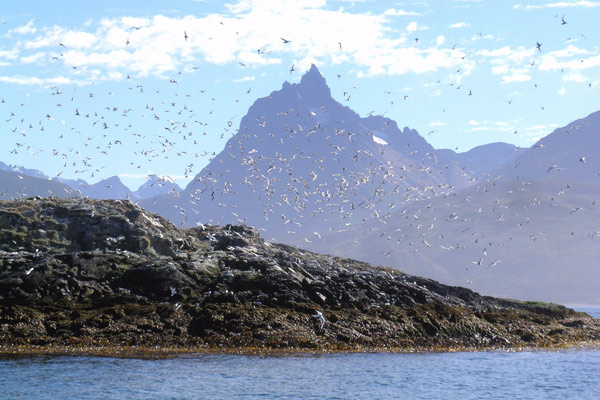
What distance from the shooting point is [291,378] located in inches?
1457

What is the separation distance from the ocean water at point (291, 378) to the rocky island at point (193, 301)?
11.6 feet

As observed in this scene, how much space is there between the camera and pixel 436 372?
4203 centimetres

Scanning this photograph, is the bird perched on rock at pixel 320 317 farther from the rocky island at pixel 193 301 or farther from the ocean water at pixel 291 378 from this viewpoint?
the ocean water at pixel 291 378

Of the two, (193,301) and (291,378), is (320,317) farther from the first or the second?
(291,378)

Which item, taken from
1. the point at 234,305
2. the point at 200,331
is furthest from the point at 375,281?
the point at 200,331

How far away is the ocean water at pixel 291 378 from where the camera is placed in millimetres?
33188

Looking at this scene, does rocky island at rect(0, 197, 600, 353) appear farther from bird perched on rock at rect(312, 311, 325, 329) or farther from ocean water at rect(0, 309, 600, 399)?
ocean water at rect(0, 309, 600, 399)

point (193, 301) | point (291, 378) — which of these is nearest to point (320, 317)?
point (193, 301)

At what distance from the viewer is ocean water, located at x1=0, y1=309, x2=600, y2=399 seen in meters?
33.2

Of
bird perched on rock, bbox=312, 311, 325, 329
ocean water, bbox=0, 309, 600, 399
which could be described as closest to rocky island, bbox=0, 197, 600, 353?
bird perched on rock, bbox=312, 311, 325, 329

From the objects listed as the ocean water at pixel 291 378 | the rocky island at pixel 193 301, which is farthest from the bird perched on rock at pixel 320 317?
the ocean water at pixel 291 378

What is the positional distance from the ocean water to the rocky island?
355 centimetres

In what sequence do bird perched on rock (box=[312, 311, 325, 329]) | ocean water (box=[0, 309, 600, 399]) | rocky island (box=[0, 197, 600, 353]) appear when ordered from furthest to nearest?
bird perched on rock (box=[312, 311, 325, 329])
rocky island (box=[0, 197, 600, 353])
ocean water (box=[0, 309, 600, 399])

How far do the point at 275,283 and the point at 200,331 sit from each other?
907 centimetres
